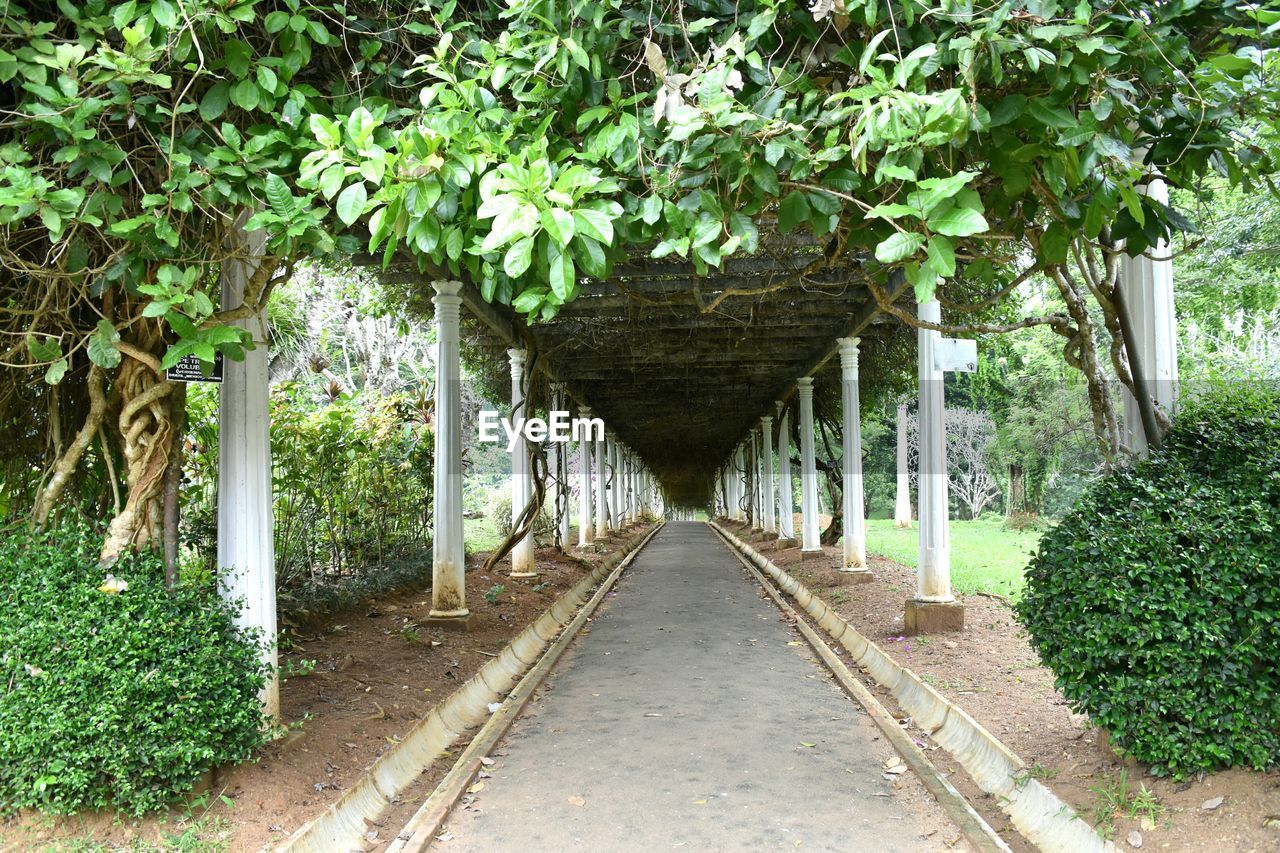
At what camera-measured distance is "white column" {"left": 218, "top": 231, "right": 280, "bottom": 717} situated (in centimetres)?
468

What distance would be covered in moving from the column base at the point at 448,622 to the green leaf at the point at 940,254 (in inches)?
264

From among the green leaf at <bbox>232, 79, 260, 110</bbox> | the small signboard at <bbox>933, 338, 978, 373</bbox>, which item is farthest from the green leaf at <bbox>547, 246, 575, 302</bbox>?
the small signboard at <bbox>933, 338, 978, 373</bbox>

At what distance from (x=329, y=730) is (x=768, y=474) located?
60.8ft

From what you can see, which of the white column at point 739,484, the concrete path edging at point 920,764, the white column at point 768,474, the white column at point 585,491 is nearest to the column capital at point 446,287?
the concrete path edging at point 920,764

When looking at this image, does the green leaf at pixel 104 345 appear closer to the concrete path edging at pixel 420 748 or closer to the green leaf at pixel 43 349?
the green leaf at pixel 43 349

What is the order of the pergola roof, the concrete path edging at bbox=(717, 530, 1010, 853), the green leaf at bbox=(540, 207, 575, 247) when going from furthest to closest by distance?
the pergola roof, the concrete path edging at bbox=(717, 530, 1010, 853), the green leaf at bbox=(540, 207, 575, 247)

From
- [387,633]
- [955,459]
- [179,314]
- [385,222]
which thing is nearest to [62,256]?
[179,314]

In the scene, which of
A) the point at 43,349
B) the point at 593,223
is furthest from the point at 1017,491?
the point at 43,349

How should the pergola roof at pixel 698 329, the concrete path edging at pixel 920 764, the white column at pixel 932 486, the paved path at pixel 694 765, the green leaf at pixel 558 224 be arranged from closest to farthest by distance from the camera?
1. the green leaf at pixel 558 224
2. the concrete path edging at pixel 920 764
3. the paved path at pixel 694 765
4. the white column at pixel 932 486
5. the pergola roof at pixel 698 329

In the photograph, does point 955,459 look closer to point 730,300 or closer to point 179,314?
point 730,300

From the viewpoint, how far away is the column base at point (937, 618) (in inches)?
320

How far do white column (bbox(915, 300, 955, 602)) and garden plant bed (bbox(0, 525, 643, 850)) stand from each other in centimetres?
411

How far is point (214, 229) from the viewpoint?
167 inches

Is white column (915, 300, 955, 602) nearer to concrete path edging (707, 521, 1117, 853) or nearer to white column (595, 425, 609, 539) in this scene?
concrete path edging (707, 521, 1117, 853)
